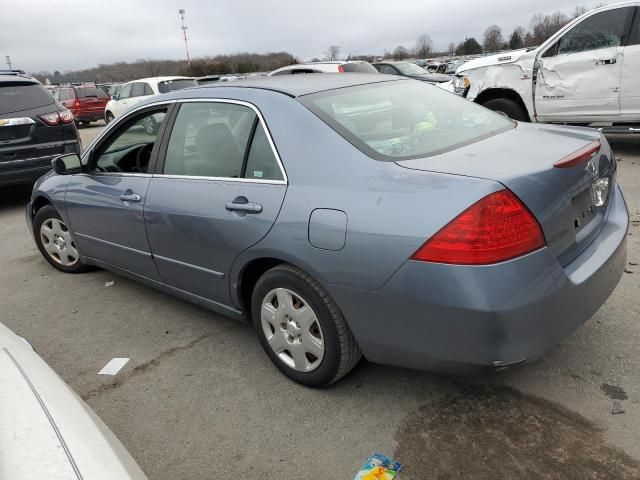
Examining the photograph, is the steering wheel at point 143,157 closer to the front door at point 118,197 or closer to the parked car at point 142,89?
the front door at point 118,197

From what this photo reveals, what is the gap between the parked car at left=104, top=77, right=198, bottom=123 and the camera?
15930 millimetres

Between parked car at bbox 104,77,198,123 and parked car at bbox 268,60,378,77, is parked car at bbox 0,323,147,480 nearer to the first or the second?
parked car at bbox 268,60,378,77

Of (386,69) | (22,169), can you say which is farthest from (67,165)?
(386,69)

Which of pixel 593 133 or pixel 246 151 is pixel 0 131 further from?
pixel 593 133

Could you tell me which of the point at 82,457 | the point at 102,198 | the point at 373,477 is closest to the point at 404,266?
the point at 373,477

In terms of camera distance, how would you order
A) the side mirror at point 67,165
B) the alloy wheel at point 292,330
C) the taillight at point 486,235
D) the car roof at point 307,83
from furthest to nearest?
the side mirror at point 67,165 → the car roof at point 307,83 → the alloy wheel at point 292,330 → the taillight at point 486,235

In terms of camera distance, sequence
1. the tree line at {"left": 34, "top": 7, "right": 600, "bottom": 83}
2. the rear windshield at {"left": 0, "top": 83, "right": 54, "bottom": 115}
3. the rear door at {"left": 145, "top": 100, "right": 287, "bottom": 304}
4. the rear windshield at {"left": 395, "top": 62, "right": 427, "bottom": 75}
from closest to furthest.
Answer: the rear door at {"left": 145, "top": 100, "right": 287, "bottom": 304} → the rear windshield at {"left": 0, "top": 83, "right": 54, "bottom": 115} → the rear windshield at {"left": 395, "top": 62, "right": 427, "bottom": 75} → the tree line at {"left": 34, "top": 7, "right": 600, "bottom": 83}

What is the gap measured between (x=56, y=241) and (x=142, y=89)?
1361cm

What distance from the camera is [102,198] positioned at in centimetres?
378

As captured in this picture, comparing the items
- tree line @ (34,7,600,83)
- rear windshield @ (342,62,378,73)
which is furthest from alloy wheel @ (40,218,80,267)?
tree line @ (34,7,600,83)

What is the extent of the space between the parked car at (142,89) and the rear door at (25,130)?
8227 millimetres

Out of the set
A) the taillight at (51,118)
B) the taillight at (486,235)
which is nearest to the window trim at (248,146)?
the taillight at (486,235)

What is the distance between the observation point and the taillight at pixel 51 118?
23.8 feet

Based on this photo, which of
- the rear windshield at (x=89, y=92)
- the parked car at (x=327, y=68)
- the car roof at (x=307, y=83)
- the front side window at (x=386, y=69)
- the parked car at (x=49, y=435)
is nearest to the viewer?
the parked car at (x=49, y=435)
